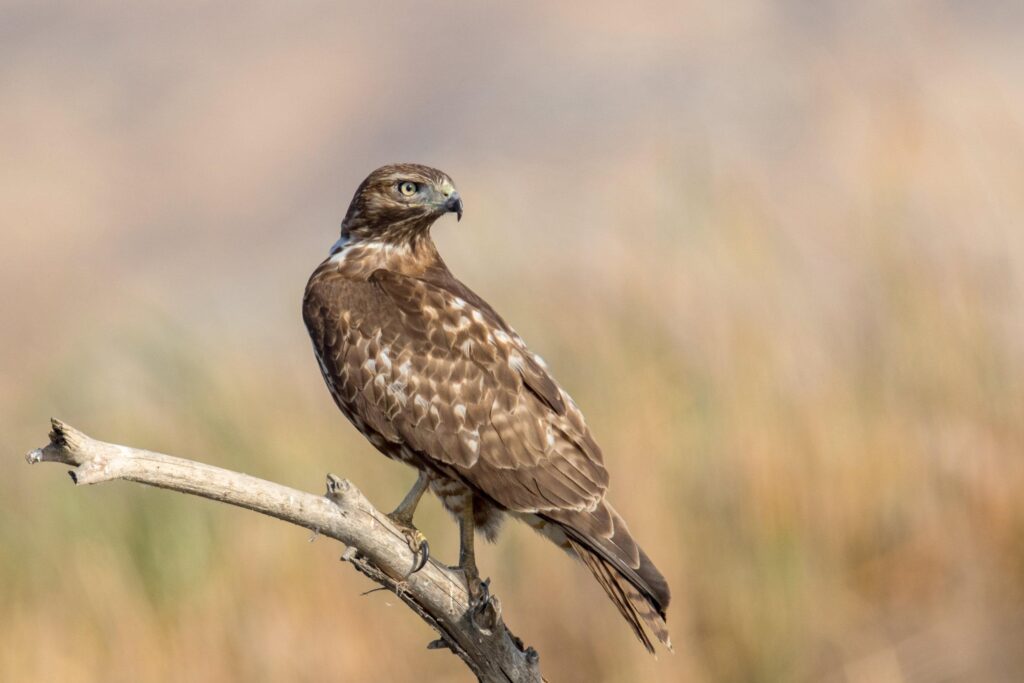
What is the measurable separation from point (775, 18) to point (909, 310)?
14.0 metres

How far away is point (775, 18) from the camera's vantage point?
21.6m

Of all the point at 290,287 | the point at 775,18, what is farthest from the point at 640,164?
the point at 775,18

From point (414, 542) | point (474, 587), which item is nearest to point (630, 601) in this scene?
point (474, 587)

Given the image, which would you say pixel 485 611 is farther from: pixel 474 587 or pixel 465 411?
pixel 465 411

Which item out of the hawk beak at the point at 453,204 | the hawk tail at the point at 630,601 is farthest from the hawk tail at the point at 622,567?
the hawk beak at the point at 453,204

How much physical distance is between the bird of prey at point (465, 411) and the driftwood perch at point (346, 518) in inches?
8.2

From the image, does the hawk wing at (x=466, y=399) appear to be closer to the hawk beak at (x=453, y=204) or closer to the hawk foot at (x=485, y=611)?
the hawk beak at (x=453, y=204)

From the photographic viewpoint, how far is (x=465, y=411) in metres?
5.08

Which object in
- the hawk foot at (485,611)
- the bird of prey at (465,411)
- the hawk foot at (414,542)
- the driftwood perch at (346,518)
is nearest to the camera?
the driftwood perch at (346,518)

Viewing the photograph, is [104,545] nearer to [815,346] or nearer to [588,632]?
[588,632]

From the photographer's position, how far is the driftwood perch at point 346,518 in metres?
3.40

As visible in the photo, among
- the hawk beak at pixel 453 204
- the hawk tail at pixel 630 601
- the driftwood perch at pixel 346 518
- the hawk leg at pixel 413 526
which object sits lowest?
the driftwood perch at pixel 346 518

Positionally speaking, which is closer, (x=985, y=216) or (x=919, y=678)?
(x=919, y=678)

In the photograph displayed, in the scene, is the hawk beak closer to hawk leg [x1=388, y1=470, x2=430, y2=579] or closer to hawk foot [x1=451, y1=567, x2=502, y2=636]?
hawk leg [x1=388, y1=470, x2=430, y2=579]
